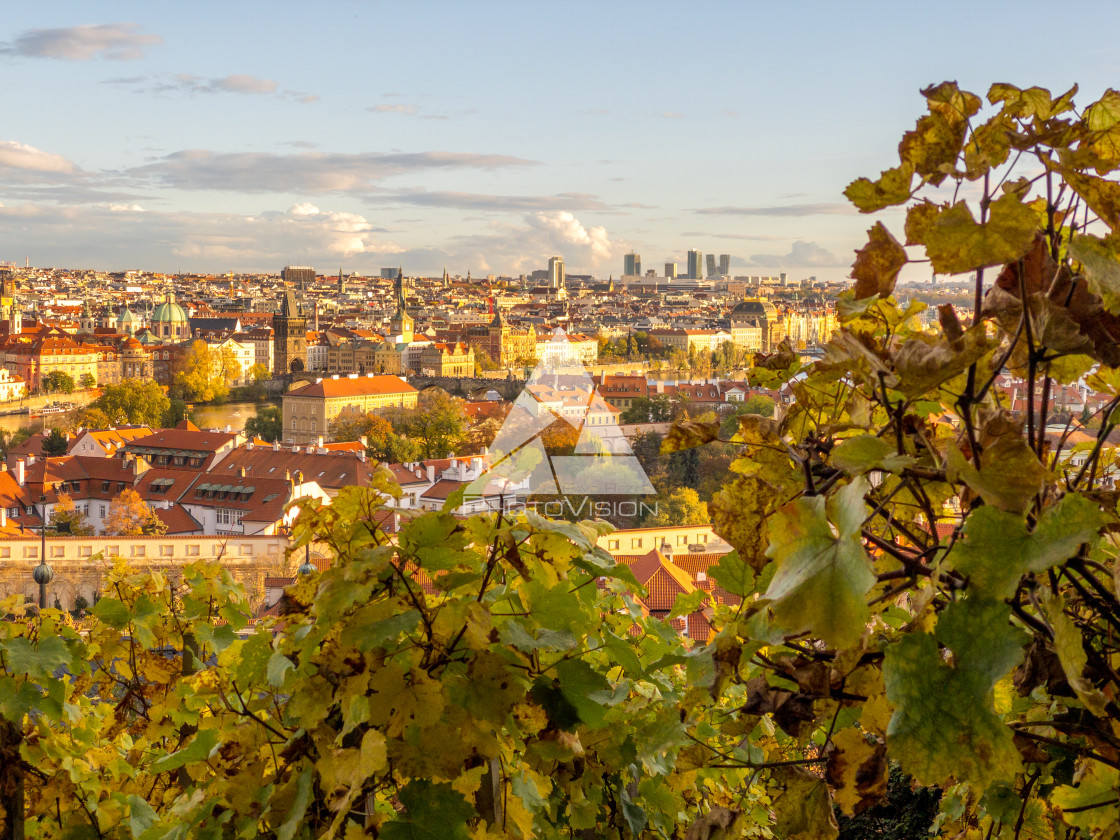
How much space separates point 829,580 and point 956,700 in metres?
0.07

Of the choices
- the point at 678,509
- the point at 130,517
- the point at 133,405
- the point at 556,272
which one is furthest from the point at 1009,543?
the point at 556,272

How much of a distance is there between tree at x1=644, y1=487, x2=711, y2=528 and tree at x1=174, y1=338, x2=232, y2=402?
23.4 meters

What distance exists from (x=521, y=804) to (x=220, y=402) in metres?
35.1

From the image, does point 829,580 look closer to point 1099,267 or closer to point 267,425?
point 1099,267

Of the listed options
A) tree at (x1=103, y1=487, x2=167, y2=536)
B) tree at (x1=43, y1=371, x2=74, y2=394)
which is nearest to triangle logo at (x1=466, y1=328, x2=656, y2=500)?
tree at (x1=103, y1=487, x2=167, y2=536)

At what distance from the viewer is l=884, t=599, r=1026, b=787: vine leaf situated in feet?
1.15

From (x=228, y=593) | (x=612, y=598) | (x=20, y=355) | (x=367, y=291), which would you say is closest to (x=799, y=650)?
(x=612, y=598)

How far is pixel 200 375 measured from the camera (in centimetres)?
3459

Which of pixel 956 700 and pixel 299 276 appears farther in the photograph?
pixel 299 276

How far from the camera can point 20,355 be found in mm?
34438

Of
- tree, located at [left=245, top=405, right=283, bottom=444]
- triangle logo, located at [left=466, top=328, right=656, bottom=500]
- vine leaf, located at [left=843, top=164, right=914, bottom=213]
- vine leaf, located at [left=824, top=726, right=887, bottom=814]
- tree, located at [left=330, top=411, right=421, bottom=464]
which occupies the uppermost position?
vine leaf, located at [left=843, top=164, right=914, bottom=213]

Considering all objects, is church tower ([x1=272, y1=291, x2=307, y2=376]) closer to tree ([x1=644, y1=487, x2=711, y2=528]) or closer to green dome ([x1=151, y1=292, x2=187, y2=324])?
green dome ([x1=151, y1=292, x2=187, y2=324])

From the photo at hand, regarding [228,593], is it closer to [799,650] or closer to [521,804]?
[521,804]

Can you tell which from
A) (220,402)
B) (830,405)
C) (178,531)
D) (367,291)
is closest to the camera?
(830,405)
